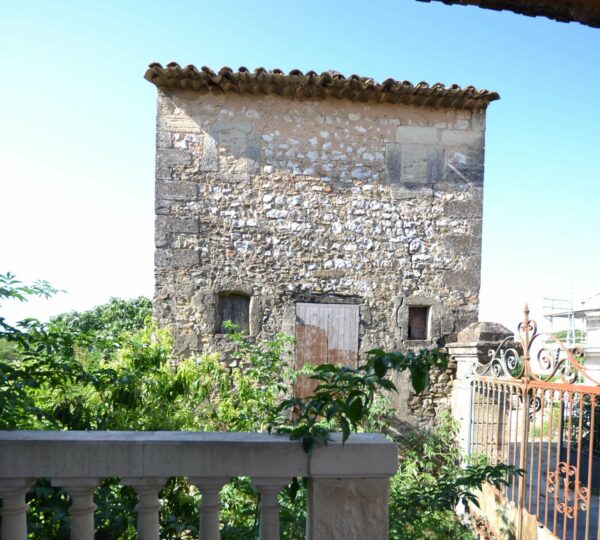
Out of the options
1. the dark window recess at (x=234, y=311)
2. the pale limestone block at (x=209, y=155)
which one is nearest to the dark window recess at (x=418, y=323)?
the dark window recess at (x=234, y=311)

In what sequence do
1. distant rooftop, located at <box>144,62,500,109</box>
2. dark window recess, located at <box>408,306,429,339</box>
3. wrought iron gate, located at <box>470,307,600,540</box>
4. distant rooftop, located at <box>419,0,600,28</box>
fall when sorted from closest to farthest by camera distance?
distant rooftop, located at <box>419,0,600,28</box>
wrought iron gate, located at <box>470,307,600,540</box>
distant rooftop, located at <box>144,62,500,109</box>
dark window recess, located at <box>408,306,429,339</box>

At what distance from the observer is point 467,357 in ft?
19.1

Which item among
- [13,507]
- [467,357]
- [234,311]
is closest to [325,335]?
[234,311]

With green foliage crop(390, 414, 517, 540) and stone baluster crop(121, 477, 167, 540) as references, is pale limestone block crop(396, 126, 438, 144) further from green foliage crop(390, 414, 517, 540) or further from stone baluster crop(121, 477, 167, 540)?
stone baluster crop(121, 477, 167, 540)

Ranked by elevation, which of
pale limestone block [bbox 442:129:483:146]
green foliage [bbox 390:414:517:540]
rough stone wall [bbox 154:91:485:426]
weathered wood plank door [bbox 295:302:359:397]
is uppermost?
pale limestone block [bbox 442:129:483:146]

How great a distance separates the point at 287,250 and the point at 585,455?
4.44 meters

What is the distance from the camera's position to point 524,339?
3801mm

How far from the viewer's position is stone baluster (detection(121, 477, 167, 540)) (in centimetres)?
150

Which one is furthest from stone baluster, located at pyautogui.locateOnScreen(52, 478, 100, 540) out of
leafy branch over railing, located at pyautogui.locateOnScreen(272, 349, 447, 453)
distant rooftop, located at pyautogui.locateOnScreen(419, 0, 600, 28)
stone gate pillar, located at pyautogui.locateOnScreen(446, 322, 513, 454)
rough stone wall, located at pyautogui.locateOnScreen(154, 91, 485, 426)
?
stone gate pillar, located at pyautogui.locateOnScreen(446, 322, 513, 454)

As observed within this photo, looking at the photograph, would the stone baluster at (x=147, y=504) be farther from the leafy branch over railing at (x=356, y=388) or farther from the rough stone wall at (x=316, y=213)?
the rough stone wall at (x=316, y=213)

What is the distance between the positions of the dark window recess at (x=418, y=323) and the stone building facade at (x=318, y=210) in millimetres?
20

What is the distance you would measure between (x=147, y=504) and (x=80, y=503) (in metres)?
0.22

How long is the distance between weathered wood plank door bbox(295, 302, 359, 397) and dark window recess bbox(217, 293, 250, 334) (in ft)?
2.29

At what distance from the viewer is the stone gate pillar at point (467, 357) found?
5539 mm
